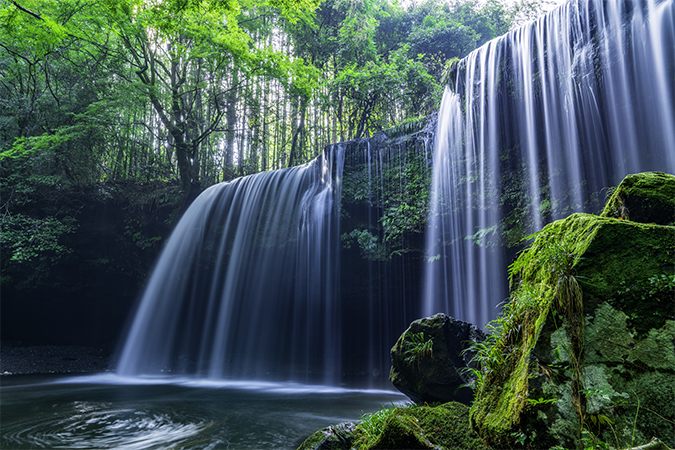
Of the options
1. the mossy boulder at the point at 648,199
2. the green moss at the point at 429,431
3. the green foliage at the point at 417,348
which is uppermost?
the mossy boulder at the point at 648,199

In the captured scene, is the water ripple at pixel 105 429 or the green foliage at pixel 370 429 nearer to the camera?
the green foliage at pixel 370 429

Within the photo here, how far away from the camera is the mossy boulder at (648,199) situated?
2.60 meters

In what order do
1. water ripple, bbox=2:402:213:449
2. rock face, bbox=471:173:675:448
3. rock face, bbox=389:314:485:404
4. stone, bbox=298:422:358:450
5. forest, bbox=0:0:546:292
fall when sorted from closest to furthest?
rock face, bbox=471:173:675:448 → stone, bbox=298:422:358:450 → rock face, bbox=389:314:485:404 → water ripple, bbox=2:402:213:449 → forest, bbox=0:0:546:292

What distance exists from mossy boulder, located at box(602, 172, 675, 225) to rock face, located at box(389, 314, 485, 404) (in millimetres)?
2209

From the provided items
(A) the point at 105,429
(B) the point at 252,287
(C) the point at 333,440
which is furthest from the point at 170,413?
(B) the point at 252,287

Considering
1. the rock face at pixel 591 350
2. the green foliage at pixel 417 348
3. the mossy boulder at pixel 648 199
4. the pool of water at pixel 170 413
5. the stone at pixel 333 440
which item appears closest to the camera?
the rock face at pixel 591 350

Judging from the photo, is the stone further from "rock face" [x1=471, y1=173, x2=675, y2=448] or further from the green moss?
"rock face" [x1=471, y1=173, x2=675, y2=448]

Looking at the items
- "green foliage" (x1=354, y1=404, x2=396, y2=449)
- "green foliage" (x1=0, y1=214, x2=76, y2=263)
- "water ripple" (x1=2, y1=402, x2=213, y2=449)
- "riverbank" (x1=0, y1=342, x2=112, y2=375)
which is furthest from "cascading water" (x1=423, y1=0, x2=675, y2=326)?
"green foliage" (x1=0, y1=214, x2=76, y2=263)

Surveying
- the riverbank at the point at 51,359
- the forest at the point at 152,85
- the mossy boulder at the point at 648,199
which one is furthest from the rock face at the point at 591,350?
the riverbank at the point at 51,359

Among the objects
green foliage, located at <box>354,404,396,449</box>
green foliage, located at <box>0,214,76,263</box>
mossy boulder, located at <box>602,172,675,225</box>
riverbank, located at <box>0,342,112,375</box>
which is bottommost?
riverbank, located at <box>0,342,112,375</box>

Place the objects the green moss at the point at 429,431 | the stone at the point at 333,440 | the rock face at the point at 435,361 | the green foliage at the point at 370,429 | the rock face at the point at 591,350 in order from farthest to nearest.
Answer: the rock face at the point at 435,361 < the stone at the point at 333,440 < the green foliage at the point at 370,429 < the green moss at the point at 429,431 < the rock face at the point at 591,350

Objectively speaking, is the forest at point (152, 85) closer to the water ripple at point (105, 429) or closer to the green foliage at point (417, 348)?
the water ripple at point (105, 429)

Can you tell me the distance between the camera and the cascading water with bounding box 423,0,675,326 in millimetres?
5922

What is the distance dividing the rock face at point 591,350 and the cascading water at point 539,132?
4805 mm
